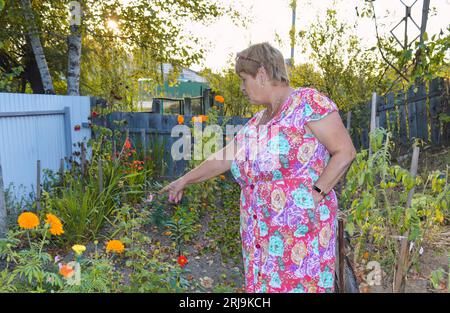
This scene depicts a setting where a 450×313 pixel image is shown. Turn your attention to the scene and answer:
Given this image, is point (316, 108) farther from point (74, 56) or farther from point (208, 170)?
point (74, 56)

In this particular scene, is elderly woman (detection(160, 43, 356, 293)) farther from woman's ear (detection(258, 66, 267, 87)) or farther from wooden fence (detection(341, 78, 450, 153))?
wooden fence (detection(341, 78, 450, 153))

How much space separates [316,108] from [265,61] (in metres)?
0.31

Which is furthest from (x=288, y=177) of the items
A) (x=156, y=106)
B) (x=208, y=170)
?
(x=156, y=106)

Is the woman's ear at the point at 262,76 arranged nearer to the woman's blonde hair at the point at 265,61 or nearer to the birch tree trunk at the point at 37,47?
the woman's blonde hair at the point at 265,61

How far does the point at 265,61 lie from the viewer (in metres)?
1.98

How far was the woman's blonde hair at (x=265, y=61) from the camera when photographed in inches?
77.8

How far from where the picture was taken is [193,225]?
167 inches

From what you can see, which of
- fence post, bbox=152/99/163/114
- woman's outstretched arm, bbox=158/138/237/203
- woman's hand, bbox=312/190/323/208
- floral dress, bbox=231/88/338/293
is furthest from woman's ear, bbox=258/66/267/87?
fence post, bbox=152/99/163/114

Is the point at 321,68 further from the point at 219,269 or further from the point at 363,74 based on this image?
the point at 219,269

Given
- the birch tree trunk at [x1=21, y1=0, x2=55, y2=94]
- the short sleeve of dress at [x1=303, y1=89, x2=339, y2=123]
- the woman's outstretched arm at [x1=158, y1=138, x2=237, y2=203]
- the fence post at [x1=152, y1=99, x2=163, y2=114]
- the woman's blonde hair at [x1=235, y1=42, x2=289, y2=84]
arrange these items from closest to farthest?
the short sleeve of dress at [x1=303, y1=89, x2=339, y2=123] < the woman's blonde hair at [x1=235, y1=42, x2=289, y2=84] < the woman's outstretched arm at [x1=158, y1=138, x2=237, y2=203] < the birch tree trunk at [x1=21, y1=0, x2=55, y2=94] < the fence post at [x1=152, y1=99, x2=163, y2=114]

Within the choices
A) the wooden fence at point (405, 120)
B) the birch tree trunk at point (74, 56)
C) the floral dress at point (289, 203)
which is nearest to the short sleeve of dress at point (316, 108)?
the floral dress at point (289, 203)

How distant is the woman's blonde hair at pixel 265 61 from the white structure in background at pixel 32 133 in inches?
146

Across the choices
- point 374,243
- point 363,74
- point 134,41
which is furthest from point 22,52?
point 374,243

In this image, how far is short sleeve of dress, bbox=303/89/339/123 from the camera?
186 cm
